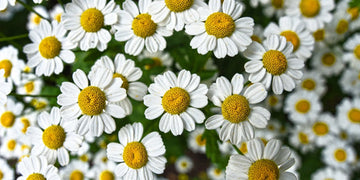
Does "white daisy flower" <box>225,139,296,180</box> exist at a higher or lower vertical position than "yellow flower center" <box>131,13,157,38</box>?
lower

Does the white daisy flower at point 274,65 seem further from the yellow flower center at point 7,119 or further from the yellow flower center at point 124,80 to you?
the yellow flower center at point 7,119

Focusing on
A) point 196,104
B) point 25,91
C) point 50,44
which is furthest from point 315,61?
point 25,91

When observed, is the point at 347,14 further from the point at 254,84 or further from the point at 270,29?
the point at 254,84

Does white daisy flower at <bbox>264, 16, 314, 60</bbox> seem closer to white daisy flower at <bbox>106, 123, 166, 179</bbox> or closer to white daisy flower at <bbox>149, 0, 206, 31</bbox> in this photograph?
white daisy flower at <bbox>149, 0, 206, 31</bbox>

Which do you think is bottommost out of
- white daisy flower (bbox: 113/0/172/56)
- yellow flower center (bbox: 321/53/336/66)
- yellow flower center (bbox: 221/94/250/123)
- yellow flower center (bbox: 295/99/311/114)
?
yellow flower center (bbox: 295/99/311/114)

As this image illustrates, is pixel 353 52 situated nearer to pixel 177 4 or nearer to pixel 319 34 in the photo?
pixel 319 34

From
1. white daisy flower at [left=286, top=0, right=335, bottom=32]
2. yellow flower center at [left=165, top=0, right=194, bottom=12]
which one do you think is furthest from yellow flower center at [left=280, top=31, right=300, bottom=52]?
yellow flower center at [left=165, top=0, right=194, bottom=12]
